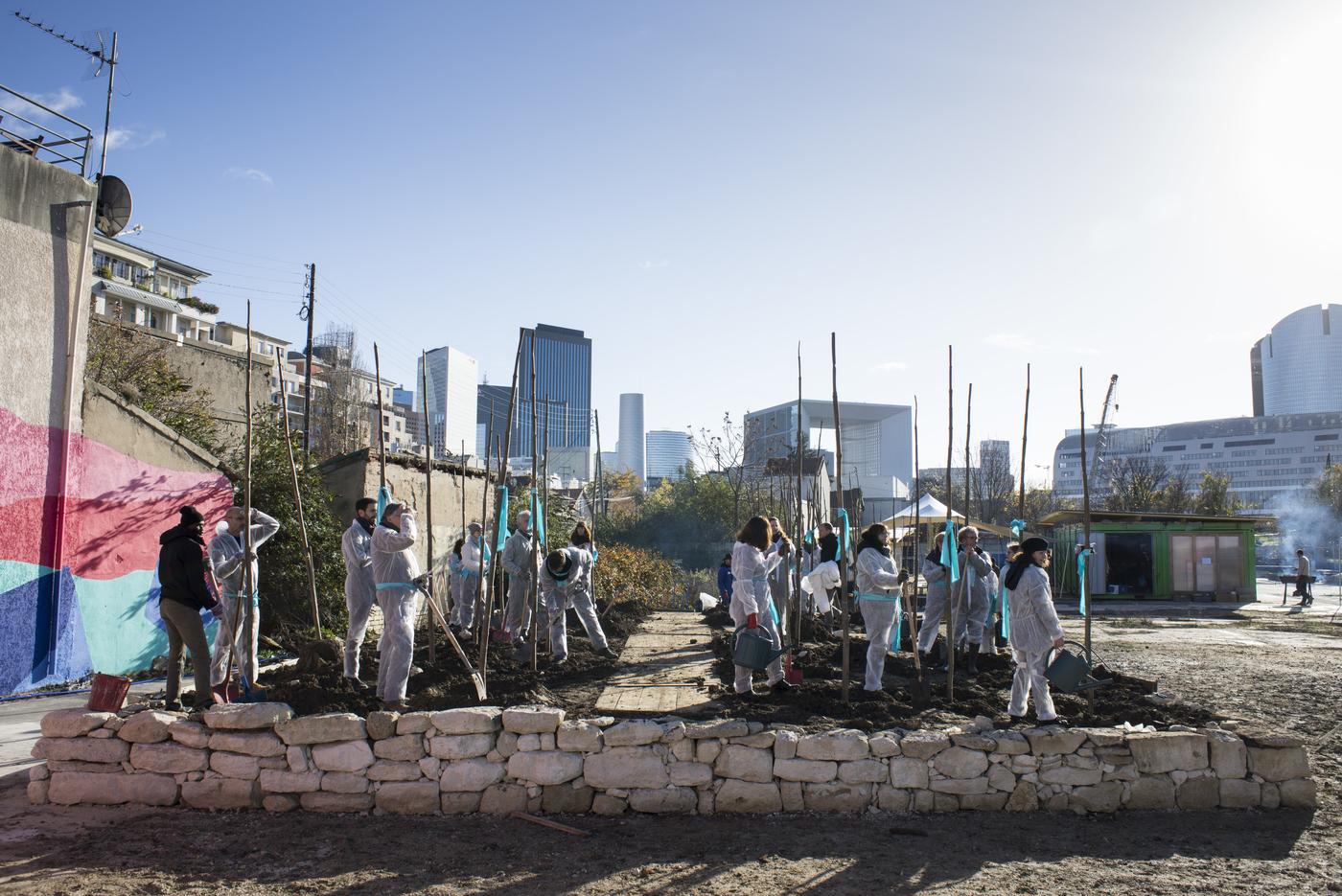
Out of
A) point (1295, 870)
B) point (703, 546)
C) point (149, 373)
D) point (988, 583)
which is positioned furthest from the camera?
point (703, 546)

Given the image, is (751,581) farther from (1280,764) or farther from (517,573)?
(1280,764)

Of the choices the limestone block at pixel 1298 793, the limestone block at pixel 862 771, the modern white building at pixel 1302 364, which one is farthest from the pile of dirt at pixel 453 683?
the modern white building at pixel 1302 364

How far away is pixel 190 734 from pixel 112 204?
23.4ft

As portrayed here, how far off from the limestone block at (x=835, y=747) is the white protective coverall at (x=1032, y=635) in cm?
187

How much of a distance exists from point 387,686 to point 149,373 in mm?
10523

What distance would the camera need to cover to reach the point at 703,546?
78.5 feet

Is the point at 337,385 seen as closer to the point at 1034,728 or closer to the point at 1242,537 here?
the point at 1242,537

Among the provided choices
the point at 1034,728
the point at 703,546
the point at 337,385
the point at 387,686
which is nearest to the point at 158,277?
the point at 337,385

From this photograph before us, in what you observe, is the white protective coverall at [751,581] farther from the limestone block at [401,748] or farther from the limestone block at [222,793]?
the limestone block at [222,793]

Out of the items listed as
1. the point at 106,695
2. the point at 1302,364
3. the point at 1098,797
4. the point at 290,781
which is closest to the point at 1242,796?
the point at 1098,797

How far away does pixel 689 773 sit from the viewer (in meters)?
5.11

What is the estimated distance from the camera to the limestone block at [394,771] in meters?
5.14

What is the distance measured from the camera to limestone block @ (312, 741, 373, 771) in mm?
5141

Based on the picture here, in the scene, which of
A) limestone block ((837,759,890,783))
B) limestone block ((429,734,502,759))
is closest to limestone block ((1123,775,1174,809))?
limestone block ((837,759,890,783))
